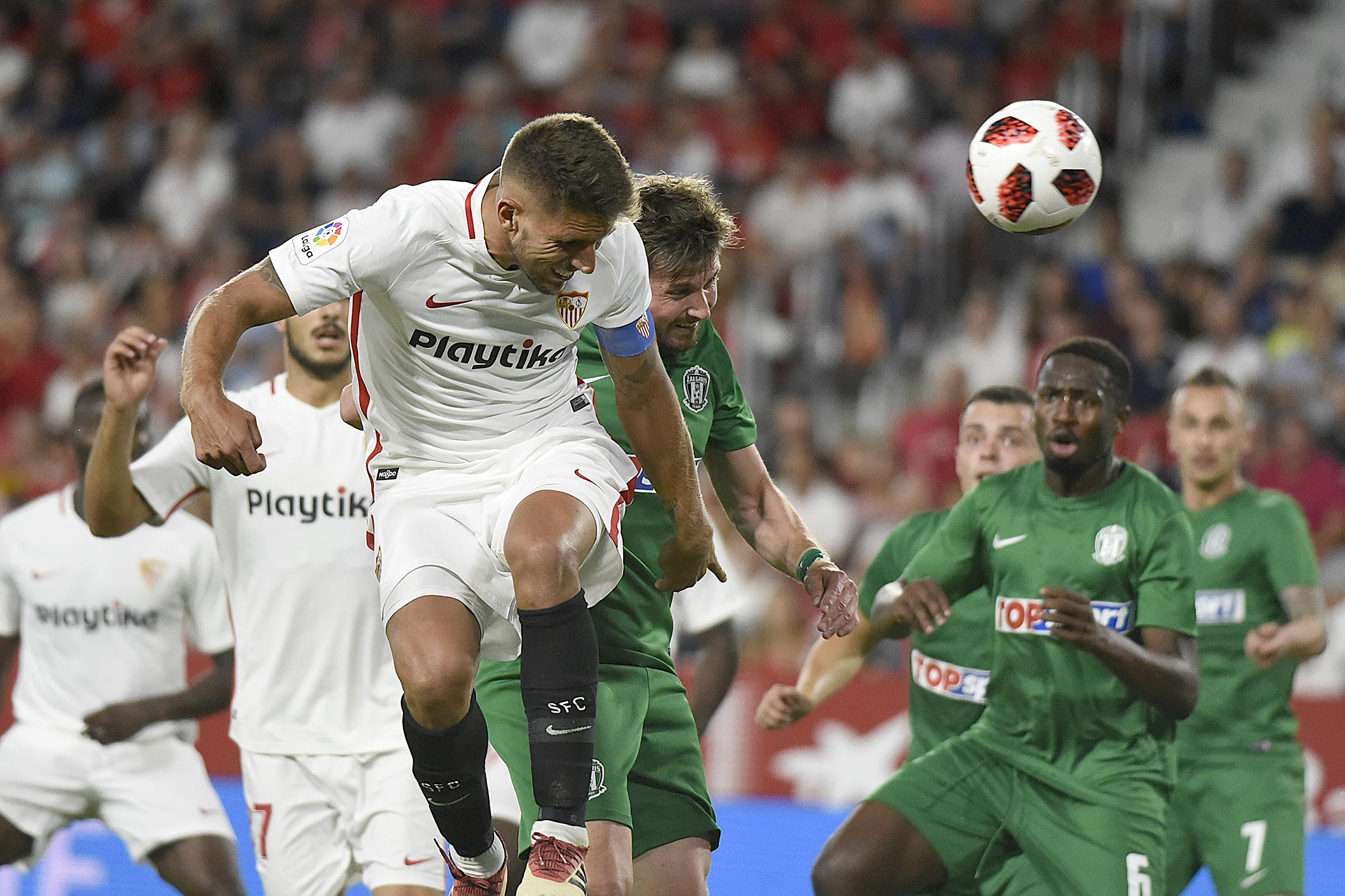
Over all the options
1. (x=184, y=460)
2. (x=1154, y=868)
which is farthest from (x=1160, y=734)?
(x=184, y=460)

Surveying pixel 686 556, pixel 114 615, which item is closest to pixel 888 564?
pixel 686 556

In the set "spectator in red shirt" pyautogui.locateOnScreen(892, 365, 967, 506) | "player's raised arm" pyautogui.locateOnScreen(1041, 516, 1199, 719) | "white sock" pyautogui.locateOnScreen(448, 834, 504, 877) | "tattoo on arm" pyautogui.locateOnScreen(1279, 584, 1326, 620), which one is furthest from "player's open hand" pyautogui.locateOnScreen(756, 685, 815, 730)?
"spectator in red shirt" pyautogui.locateOnScreen(892, 365, 967, 506)

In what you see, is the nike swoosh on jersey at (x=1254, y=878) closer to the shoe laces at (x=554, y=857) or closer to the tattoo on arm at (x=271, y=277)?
the shoe laces at (x=554, y=857)

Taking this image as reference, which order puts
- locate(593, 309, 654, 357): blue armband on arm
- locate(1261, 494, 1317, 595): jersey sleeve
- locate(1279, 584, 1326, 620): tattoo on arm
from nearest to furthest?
locate(593, 309, 654, 357): blue armband on arm, locate(1279, 584, 1326, 620): tattoo on arm, locate(1261, 494, 1317, 595): jersey sleeve

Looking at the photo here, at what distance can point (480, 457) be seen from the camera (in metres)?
4.42

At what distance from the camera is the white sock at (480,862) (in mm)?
4406

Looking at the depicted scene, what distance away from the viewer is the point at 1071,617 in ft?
16.5

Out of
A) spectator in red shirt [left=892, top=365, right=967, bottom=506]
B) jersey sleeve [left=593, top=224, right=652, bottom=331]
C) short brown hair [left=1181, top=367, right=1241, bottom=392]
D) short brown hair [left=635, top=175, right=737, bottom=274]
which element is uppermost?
spectator in red shirt [left=892, top=365, right=967, bottom=506]

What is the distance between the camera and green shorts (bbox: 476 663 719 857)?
4.73 m

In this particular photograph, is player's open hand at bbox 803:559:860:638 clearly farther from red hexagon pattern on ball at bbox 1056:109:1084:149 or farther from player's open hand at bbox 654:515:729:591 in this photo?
red hexagon pattern on ball at bbox 1056:109:1084:149

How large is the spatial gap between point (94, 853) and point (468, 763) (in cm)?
442

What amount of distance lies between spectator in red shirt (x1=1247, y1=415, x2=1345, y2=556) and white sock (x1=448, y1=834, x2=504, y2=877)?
7338mm

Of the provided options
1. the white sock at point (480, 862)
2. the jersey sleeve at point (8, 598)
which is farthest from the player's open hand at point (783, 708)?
the jersey sleeve at point (8, 598)

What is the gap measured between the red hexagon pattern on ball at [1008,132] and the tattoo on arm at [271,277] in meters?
2.82
